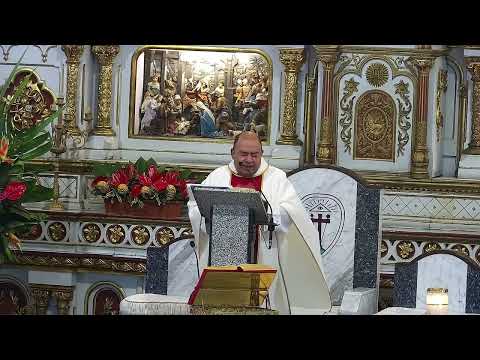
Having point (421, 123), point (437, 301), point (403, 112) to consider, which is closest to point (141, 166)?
point (403, 112)

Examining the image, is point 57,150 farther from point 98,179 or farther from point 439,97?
point 439,97

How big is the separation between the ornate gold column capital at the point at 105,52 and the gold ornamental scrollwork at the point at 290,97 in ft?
4.93

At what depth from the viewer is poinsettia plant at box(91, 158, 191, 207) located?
12.2m

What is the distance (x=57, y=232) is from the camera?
40.7ft

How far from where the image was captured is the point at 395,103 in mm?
12453

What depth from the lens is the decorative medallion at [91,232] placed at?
40.5 feet

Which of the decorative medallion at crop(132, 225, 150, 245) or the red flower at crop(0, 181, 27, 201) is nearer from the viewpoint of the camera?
the red flower at crop(0, 181, 27, 201)

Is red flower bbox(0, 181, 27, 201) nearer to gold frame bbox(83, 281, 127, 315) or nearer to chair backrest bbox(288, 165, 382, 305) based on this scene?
chair backrest bbox(288, 165, 382, 305)

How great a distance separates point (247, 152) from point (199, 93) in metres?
3.22

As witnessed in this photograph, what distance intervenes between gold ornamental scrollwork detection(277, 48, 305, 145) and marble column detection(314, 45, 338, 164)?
0.91 feet

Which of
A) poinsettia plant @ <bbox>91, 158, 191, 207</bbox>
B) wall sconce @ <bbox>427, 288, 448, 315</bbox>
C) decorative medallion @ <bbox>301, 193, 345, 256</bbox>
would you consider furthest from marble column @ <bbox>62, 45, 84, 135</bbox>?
wall sconce @ <bbox>427, 288, 448, 315</bbox>

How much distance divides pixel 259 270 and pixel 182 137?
182 inches

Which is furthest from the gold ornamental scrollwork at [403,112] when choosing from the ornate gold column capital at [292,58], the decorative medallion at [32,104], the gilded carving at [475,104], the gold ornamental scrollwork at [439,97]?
the decorative medallion at [32,104]
